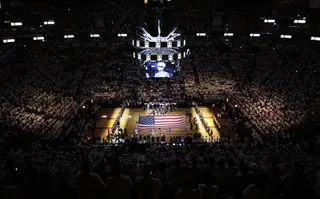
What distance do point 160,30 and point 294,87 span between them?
18525 mm

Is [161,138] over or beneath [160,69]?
beneath

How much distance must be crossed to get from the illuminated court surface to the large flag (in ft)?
2.05

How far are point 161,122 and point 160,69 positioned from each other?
43.8 feet

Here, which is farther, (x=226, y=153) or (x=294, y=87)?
(x=294, y=87)

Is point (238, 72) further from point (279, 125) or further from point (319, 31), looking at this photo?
point (279, 125)

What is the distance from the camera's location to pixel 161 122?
3114 centimetres

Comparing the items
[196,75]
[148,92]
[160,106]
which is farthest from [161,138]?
[196,75]

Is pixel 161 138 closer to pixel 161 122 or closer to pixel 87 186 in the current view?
pixel 161 122

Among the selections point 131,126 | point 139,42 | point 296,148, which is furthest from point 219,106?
point 296,148

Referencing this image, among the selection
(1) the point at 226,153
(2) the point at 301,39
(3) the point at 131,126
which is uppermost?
(2) the point at 301,39

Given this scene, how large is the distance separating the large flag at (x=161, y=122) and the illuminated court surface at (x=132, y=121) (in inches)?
24.6

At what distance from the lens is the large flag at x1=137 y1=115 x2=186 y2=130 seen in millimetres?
30344

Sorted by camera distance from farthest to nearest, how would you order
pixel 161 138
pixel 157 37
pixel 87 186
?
pixel 157 37 < pixel 161 138 < pixel 87 186

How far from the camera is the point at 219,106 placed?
119ft
